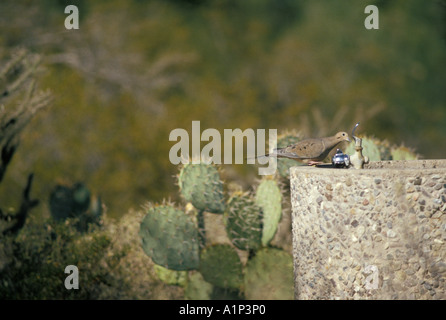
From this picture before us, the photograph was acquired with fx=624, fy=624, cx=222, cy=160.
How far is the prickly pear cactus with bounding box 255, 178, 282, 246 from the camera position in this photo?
15.6 ft

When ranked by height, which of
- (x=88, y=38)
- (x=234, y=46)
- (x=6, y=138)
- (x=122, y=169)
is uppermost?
(x=234, y=46)

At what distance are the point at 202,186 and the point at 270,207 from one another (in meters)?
0.55

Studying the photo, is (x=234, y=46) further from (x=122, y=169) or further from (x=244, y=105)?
(x=122, y=169)

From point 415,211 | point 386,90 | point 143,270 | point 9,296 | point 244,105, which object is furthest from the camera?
point 386,90

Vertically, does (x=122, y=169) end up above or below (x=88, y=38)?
below

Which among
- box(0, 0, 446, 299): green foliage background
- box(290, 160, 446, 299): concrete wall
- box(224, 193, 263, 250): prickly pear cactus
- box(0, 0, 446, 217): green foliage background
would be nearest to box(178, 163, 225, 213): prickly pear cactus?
box(224, 193, 263, 250): prickly pear cactus

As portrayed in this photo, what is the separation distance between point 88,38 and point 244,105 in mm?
3724

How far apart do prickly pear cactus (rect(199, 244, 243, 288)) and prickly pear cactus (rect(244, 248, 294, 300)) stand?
120mm

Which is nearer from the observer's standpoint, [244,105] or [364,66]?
[244,105]

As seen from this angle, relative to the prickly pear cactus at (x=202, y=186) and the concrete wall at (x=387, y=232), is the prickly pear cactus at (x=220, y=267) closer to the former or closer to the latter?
the prickly pear cactus at (x=202, y=186)

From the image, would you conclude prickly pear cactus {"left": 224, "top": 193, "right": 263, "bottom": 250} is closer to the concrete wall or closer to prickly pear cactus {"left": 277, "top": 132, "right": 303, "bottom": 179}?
prickly pear cactus {"left": 277, "top": 132, "right": 303, "bottom": 179}

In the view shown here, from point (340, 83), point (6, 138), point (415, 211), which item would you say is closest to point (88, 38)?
point (340, 83)

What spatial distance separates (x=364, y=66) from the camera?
627 inches

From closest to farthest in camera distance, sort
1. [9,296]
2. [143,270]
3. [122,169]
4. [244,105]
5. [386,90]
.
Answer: [9,296], [143,270], [122,169], [244,105], [386,90]
